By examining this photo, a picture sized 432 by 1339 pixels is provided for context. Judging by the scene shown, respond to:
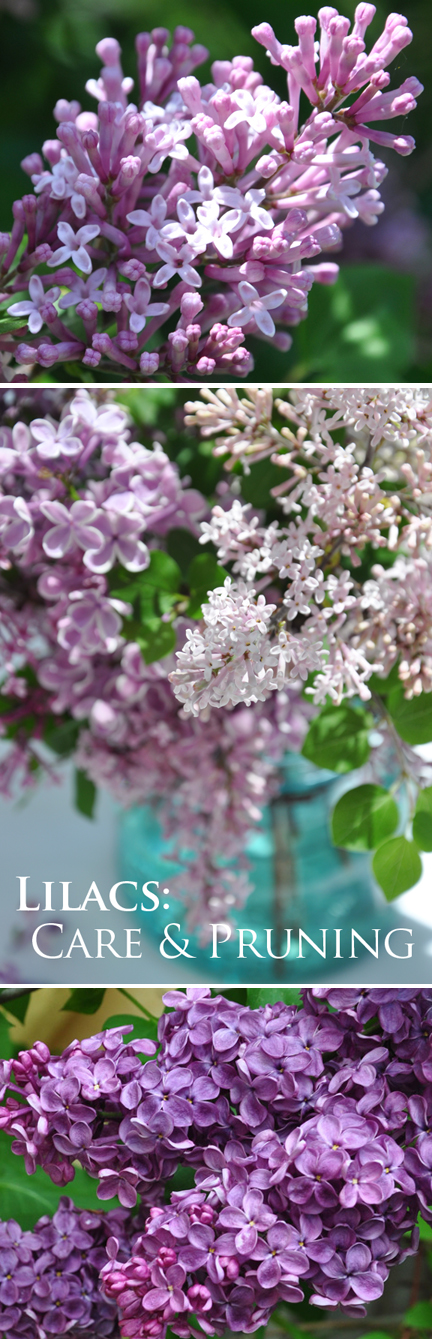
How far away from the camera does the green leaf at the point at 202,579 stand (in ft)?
1.12

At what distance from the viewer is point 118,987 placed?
0.36 metres

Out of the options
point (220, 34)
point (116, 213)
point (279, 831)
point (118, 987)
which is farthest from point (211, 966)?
point (220, 34)

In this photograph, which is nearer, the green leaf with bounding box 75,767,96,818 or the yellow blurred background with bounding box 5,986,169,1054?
the yellow blurred background with bounding box 5,986,169,1054

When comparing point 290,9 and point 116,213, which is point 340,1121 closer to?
point 116,213

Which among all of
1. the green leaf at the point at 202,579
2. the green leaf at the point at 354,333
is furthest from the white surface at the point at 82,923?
the green leaf at the point at 354,333

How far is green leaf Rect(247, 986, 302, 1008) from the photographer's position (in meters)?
0.36

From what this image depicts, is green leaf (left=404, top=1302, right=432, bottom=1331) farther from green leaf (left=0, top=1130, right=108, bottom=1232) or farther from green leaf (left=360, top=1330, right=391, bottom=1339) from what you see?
green leaf (left=0, top=1130, right=108, bottom=1232)

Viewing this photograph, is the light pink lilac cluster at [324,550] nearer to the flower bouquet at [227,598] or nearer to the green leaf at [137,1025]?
the flower bouquet at [227,598]

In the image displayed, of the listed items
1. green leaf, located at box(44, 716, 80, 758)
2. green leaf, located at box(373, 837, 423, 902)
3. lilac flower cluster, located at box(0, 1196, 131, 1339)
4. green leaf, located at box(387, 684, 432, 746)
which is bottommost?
lilac flower cluster, located at box(0, 1196, 131, 1339)

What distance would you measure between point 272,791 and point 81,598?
0.49 ft

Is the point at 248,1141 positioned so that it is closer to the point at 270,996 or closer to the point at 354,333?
the point at 270,996

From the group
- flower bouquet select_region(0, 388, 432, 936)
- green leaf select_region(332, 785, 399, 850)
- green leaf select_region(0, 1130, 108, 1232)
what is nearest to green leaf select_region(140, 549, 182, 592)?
flower bouquet select_region(0, 388, 432, 936)

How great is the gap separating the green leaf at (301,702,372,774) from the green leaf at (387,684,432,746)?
17mm

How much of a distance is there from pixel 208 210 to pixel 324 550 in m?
0.11
